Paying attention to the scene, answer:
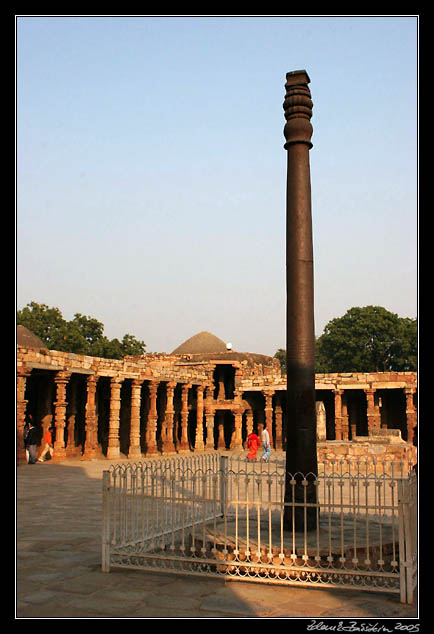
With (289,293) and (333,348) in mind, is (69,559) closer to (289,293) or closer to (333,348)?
(289,293)

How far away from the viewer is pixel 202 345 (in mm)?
40875

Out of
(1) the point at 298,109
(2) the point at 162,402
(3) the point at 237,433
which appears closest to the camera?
(1) the point at 298,109

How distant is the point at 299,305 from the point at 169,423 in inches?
867

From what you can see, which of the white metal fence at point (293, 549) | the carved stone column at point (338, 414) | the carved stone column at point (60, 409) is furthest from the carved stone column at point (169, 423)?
the white metal fence at point (293, 549)

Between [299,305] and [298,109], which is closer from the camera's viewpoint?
[299,305]

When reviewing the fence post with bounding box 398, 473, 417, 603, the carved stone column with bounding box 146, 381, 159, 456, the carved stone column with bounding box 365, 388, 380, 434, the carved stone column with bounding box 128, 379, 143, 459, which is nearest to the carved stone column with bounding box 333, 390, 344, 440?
the carved stone column with bounding box 365, 388, 380, 434

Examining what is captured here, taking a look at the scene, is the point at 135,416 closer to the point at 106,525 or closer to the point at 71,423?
the point at 71,423

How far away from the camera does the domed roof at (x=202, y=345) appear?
4041cm

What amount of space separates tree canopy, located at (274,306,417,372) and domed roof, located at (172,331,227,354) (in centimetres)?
1300

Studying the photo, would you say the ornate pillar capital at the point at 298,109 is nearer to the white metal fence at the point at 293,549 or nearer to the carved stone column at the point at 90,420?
the white metal fence at the point at 293,549

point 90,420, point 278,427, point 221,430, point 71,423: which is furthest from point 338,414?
point 71,423

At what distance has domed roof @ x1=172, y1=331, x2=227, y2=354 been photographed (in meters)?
40.4

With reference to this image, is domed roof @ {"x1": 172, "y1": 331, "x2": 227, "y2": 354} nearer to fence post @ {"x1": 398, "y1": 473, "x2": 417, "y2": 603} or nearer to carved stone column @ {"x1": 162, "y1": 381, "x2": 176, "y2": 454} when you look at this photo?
carved stone column @ {"x1": 162, "y1": 381, "x2": 176, "y2": 454}

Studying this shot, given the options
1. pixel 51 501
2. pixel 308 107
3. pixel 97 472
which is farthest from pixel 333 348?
pixel 308 107
